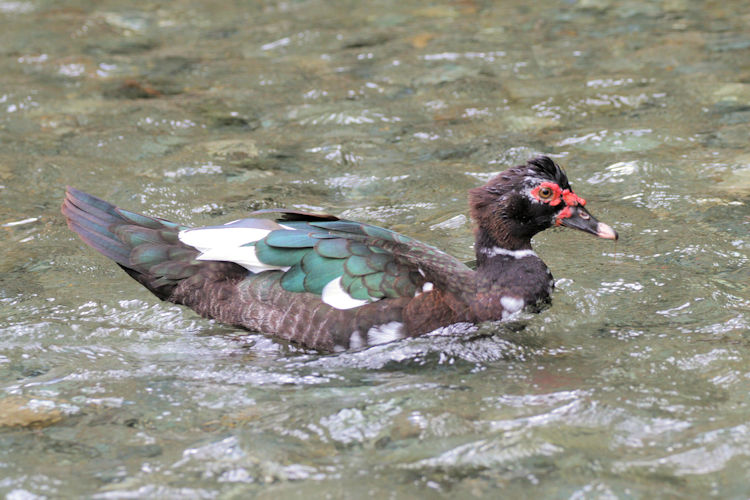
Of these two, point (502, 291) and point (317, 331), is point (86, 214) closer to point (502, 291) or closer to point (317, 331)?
point (317, 331)

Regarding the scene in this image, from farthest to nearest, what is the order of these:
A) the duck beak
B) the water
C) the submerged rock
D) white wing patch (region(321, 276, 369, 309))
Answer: the duck beak, white wing patch (region(321, 276, 369, 309)), the submerged rock, the water

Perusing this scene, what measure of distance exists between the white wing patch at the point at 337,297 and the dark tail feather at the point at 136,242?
0.86m

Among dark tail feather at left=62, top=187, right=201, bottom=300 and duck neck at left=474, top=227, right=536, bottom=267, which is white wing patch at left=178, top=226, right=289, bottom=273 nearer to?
dark tail feather at left=62, top=187, right=201, bottom=300

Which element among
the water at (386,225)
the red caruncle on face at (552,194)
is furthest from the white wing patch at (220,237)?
the red caruncle on face at (552,194)

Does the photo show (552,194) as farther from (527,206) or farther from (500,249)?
(500,249)

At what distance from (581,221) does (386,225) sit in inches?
70.5

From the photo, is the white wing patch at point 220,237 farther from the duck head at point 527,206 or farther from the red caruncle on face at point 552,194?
the red caruncle on face at point 552,194

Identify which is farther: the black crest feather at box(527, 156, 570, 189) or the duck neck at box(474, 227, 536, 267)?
the duck neck at box(474, 227, 536, 267)

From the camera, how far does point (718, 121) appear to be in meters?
8.62

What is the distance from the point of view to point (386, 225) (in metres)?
7.10

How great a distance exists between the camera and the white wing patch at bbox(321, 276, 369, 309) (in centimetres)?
535

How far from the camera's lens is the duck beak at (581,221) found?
5.70m

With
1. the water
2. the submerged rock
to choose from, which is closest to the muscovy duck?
the water

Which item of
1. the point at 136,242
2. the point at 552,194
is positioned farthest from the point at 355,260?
the point at 136,242
